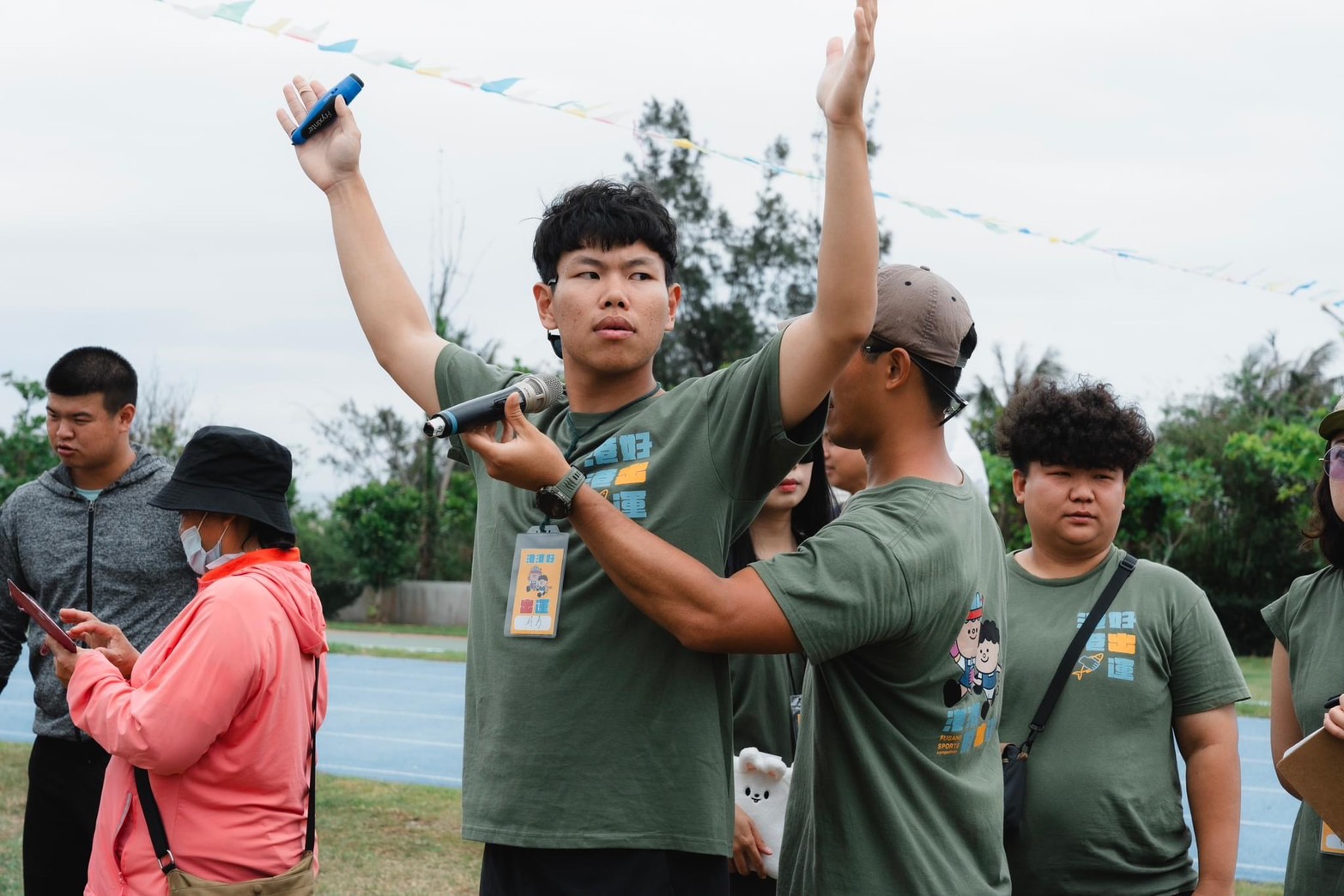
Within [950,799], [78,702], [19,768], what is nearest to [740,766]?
[950,799]

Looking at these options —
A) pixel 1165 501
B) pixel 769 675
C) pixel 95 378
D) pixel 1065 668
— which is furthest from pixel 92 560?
pixel 1165 501

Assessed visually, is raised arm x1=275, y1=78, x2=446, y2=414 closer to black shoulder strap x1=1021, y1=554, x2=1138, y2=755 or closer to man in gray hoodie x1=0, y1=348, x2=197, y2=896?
black shoulder strap x1=1021, y1=554, x2=1138, y2=755

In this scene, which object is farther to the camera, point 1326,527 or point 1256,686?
point 1256,686

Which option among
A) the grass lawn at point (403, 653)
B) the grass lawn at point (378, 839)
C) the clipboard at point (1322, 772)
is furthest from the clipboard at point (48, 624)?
the grass lawn at point (403, 653)

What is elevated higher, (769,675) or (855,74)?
(855,74)

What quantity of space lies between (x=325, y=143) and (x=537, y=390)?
2.92ft

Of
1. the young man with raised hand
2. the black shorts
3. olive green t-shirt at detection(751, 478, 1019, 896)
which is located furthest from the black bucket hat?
olive green t-shirt at detection(751, 478, 1019, 896)

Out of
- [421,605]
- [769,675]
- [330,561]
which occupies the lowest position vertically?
[421,605]

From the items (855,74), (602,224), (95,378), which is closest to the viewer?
(855,74)

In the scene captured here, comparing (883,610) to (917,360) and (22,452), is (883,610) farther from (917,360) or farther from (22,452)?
(22,452)

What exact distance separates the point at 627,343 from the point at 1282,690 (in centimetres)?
218

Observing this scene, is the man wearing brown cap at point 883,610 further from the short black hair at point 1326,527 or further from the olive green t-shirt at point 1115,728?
the short black hair at point 1326,527

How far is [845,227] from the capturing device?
2.15 meters

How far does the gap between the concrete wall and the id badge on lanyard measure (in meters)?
27.5
